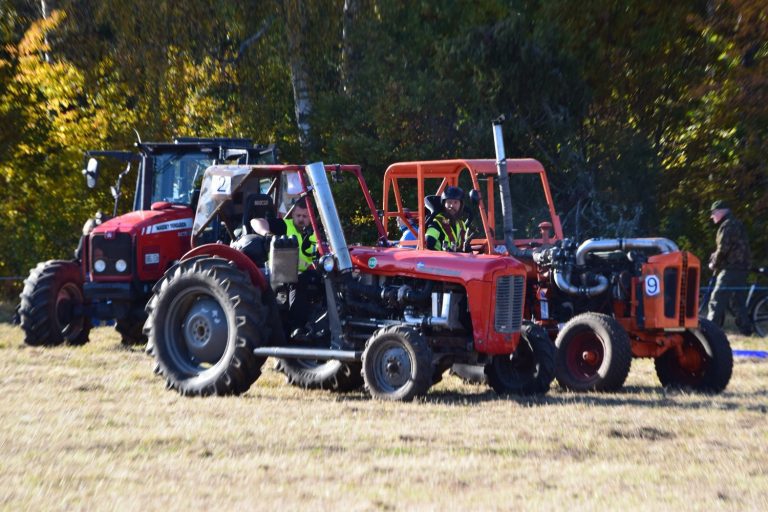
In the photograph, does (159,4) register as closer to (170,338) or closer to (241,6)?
(241,6)

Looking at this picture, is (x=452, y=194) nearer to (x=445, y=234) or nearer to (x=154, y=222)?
(x=445, y=234)

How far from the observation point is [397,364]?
404 inches

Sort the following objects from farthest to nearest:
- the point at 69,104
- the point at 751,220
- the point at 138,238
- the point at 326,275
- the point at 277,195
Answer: the point at 69,104
the point at 751,220
the point at 138,238
the point at 277,195
the point at 326,275

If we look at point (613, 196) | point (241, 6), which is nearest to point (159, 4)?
point (241, 6)

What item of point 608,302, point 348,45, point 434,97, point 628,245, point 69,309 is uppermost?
point 348,45

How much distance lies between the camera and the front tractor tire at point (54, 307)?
15.3 metres

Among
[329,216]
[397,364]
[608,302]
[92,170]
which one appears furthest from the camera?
[92,170]

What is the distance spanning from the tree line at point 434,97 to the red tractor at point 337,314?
10397 millimetres

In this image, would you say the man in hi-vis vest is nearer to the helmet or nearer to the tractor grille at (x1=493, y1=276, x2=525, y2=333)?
the helmet

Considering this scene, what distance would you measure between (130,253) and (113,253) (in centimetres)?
19

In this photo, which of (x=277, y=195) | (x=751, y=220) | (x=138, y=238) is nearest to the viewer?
(x=277, y=195)

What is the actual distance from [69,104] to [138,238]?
1131cm

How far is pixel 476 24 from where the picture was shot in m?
22.5

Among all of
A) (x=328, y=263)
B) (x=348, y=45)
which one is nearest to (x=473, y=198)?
(x=328, y=263)
